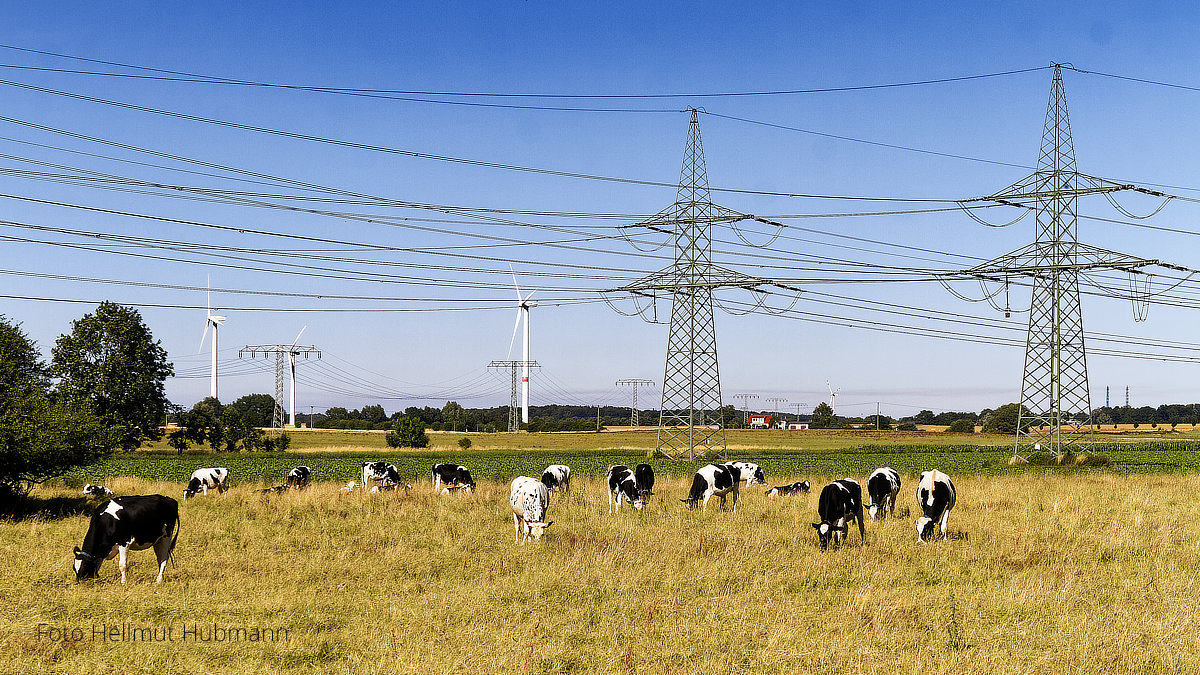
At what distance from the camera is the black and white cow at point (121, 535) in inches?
632

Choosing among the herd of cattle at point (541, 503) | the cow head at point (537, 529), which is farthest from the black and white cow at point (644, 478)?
the cow head at point (537, 529)

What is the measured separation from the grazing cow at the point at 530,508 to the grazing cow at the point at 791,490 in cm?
1304

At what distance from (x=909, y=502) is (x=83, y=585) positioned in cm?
2231

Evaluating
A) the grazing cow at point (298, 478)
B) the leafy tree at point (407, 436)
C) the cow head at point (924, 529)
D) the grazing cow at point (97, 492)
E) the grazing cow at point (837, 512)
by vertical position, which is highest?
the grazing cow at point (837, 512)

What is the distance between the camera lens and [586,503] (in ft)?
91.5

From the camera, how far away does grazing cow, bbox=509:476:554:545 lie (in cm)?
2048

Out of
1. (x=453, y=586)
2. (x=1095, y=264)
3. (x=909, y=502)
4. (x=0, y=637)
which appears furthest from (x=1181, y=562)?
(x=1095, y=264)

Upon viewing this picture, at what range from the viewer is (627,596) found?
14.4 metres

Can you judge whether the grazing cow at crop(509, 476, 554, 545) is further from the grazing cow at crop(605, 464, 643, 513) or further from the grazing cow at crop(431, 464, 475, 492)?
the grazing cow at crop(431, 464, 475, 492)

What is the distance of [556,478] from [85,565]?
54.2 feet

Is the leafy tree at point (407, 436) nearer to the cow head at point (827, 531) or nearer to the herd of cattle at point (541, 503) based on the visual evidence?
the herd of cattle at point (541, 503)

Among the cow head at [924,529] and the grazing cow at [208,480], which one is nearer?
the cow head at [924,529]

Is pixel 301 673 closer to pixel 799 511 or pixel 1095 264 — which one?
pixel 799 511

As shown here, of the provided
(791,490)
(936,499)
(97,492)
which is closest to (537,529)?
(936,499)
